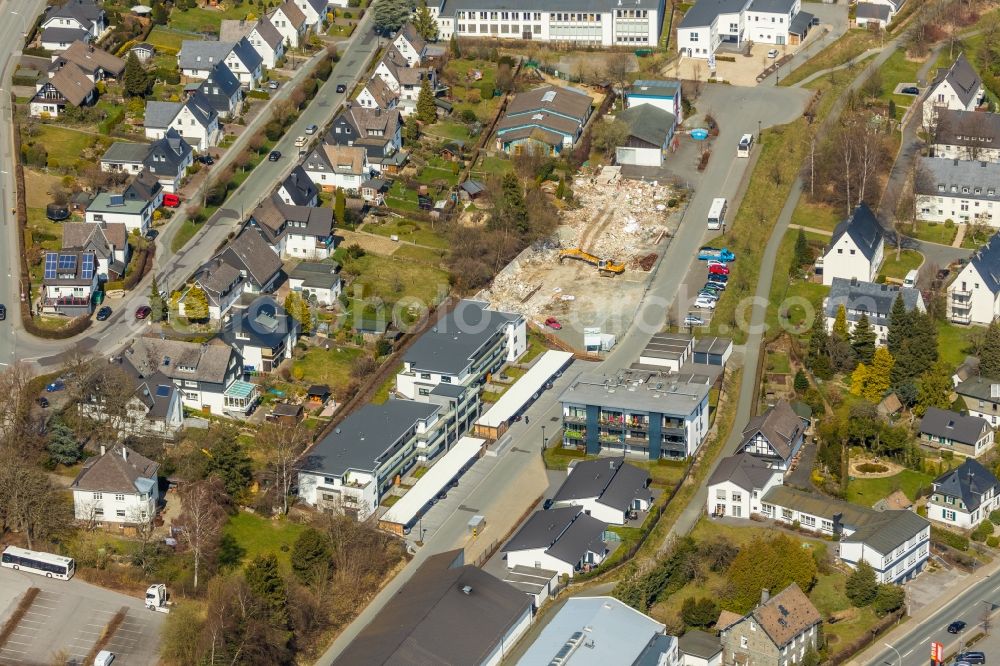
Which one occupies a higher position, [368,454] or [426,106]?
[426,106]

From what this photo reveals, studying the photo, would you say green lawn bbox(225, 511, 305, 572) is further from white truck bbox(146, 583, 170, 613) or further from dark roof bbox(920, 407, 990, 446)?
dark roof bbox(920, 407, 990, 446)

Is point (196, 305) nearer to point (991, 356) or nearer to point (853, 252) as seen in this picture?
point (853, 252)

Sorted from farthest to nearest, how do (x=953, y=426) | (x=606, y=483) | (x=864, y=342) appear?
(x=864, y=342), (x=953, y=426), (x=606, y=483)

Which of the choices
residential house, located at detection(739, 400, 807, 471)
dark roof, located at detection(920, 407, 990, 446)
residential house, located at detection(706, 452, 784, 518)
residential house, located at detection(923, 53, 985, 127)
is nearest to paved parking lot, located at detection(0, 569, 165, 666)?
residential house, located at detection(706, 452, 784, 518)

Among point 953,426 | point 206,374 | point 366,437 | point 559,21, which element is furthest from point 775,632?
point 559,21

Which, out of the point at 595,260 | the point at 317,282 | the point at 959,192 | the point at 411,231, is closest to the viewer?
the point at 317,282

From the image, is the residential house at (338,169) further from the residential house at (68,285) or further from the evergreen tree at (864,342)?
the evergreen tree at (864,342)

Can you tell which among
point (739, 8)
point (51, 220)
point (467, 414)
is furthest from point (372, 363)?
point (739, 8)
